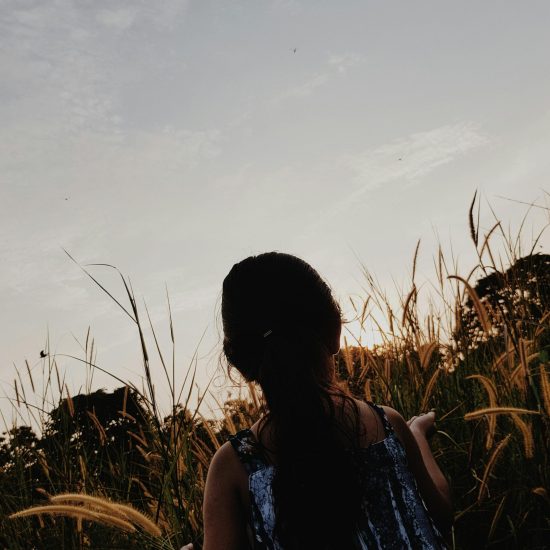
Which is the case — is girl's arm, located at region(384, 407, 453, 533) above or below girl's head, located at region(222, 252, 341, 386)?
below

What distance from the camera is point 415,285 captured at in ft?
10.1

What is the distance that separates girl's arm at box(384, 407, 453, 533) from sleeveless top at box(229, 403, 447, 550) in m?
0.12

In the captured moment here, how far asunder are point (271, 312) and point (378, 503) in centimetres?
60

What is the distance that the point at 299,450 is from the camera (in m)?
1.55

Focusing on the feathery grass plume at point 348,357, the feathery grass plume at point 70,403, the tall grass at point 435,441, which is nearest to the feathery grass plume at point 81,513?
the tall grass at point 435,441

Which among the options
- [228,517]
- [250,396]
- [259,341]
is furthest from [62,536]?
[259,341]

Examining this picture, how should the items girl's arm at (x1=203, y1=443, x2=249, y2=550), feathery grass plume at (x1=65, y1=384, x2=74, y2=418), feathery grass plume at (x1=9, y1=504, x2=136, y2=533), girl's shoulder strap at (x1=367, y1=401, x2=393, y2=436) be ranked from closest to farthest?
girl's arm at (x1=203, y1=443, x2=249, y2=550)
girl's shoulder strap at (x1=367, y1=401, x2=393, y2=436)
feathery grass plume at (x1=9, y1=504, x2=136, y2=533)
feathery grass plume at (x1=65, y1=384, x2=74, y2=418)

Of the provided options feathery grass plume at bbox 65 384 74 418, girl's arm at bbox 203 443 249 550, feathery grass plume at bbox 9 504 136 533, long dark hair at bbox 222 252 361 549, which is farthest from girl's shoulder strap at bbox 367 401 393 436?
feathery grass plume at bbox 65 384 74 418

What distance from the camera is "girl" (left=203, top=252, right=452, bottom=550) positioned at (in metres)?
1.53

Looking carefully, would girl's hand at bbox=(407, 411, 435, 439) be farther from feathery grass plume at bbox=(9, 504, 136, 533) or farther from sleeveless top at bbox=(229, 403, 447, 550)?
feathery grass plume at bbox=(9, 504, 136, 533)

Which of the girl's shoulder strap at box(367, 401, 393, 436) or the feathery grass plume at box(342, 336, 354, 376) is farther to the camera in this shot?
the feathery grass plume at box(342, 336, 354, 376)

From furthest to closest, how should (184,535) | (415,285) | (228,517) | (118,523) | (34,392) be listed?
(34,392)
(415,285)
(184,535)
(118,523)
(228,517)

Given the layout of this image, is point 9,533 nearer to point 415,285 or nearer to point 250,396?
point 250,396

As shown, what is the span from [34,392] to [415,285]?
225 centimetres
